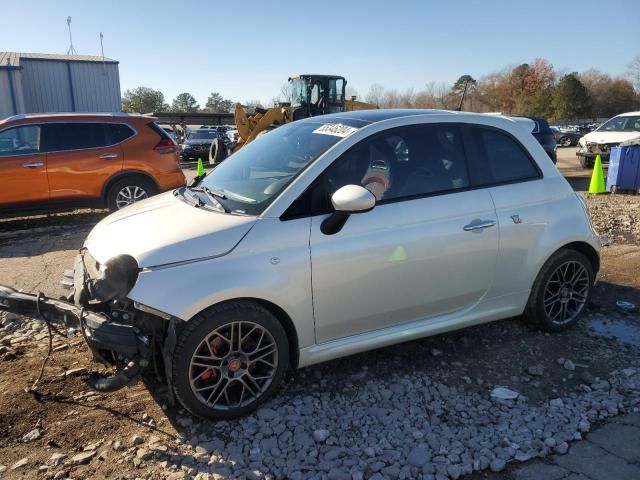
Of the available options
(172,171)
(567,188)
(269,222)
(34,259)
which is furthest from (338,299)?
(172,171)

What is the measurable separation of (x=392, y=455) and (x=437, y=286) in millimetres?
1244

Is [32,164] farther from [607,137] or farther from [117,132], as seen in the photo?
[607,137]

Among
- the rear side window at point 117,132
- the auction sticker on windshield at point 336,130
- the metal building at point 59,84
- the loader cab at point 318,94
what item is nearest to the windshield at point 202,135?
the metal building at point 59,84

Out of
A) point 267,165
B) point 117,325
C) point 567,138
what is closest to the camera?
point 117,325

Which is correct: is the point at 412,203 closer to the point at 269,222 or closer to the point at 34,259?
the point at 269,222

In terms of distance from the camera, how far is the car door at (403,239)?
11.0 ft

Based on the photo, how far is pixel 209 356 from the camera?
123 inches

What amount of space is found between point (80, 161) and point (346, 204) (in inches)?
275

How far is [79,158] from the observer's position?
28.7 feet

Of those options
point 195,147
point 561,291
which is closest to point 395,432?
point 561,291

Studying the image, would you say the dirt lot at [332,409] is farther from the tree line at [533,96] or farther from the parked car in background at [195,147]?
the tree line at [533,96]

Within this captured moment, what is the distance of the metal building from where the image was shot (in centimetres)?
2395

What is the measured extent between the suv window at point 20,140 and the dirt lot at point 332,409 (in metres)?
4.76

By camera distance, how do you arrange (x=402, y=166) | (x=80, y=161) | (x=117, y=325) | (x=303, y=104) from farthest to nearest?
(x=303, y=104) → (x=80, y=161) → (x=402, y=166) → (x=117, y=325)
